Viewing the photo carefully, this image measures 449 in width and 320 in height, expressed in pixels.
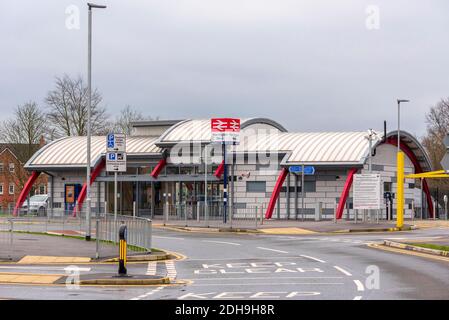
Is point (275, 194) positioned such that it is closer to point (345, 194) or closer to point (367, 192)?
point (345, 194)

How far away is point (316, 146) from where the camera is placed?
184 feet

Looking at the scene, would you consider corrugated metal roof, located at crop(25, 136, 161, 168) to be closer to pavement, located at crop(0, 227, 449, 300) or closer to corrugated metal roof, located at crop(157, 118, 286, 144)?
corrugated metal roof, located at crop(157, 118, 286, 144)

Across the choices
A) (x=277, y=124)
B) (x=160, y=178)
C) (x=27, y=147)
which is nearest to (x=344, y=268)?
(x=160, y=178)

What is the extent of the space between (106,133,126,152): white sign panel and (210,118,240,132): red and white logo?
18.9 m

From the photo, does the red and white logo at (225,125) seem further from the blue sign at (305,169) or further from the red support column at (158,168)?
the red support column at (158,168)

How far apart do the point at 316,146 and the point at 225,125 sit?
867 cm

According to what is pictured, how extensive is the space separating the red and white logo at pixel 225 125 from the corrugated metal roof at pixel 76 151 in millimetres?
10293

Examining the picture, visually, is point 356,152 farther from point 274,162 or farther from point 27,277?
point 27,277

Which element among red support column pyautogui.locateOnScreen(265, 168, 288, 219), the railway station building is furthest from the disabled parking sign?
red support column pyautogui.locateOnScreen(265, 168, 288, 219)

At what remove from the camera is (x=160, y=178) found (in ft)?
189

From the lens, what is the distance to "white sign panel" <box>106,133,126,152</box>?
30.5 m

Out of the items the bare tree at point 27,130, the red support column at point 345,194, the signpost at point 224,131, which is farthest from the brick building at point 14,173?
the red support column at point 345,194

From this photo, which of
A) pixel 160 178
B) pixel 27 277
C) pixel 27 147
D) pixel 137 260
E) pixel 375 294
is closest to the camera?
pixel 375 294

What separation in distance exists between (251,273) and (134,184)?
39554mm
